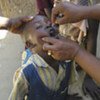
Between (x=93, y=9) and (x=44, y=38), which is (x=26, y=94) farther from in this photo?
(x=93, y=9)

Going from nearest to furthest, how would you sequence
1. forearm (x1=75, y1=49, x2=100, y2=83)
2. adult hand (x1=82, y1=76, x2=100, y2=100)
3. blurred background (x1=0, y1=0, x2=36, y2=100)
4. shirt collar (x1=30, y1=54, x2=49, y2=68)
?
forearm (x1=75, y1=49, x2=100, y2=83) → shirt collar (x1=30, y1=54, x2=49, y2=68) → adult hand (x1=82, y1=76, x2=100, y2=100) → blurred background (x1=0, y1=0, x2=36, y2=100)

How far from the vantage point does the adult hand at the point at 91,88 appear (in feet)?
6.20

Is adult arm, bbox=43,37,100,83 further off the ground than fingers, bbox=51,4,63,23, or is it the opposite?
fingers, bbox=51,4,63,23

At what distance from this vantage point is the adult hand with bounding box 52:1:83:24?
1667mm

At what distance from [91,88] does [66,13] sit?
1.62 ft

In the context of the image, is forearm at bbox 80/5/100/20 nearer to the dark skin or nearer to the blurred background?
the dark skin

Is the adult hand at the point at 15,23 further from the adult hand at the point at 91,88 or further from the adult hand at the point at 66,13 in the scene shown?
the adult hand at the point at 91,88

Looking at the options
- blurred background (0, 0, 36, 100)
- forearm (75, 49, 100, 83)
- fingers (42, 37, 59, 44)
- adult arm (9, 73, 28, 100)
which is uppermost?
fingers (42, 37, 59, 44)

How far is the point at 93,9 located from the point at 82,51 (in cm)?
31

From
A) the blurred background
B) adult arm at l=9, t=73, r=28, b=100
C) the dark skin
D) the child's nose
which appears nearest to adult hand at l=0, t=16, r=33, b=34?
the dark skin

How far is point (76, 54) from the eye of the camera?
1483mm

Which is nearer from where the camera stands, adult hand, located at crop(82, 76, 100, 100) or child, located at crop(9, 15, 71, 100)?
child, located at crop(9, 15, 71, 100)

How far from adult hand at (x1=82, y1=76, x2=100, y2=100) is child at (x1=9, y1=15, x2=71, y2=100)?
16cm

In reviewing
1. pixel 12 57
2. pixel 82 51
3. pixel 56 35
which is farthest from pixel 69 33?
pixel 12 57
